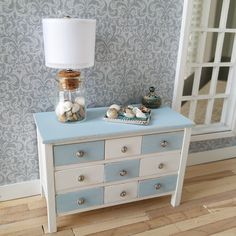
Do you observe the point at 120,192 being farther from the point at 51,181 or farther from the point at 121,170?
the point at 51,181

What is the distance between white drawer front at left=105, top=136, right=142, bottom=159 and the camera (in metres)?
1.63

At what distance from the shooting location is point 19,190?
6.53 feet

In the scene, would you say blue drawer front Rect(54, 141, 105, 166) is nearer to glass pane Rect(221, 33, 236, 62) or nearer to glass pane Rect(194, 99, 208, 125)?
glass pane Rect(194, 99, 208, 125)

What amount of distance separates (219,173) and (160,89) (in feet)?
3.14

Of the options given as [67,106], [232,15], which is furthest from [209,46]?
[67,106]

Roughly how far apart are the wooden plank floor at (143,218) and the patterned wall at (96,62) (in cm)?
28

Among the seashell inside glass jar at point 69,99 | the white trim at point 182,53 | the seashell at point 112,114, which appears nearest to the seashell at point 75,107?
the seashell inside glass jar at point 69,99

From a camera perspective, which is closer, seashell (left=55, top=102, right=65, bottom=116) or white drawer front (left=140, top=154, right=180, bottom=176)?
seashell (left=55, top=102, right=65, bottom=116)

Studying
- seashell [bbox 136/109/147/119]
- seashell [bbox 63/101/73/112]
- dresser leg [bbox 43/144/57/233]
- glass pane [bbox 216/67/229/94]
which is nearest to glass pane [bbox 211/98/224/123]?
glass pane [bbox 216/67/229/94]

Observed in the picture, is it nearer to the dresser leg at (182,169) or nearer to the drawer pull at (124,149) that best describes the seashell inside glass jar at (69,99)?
the drawer pull at (124,149)

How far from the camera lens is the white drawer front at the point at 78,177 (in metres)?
1.60

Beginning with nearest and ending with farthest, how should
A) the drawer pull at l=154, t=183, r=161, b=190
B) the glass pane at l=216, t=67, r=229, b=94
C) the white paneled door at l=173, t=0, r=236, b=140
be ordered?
the drawer pull at l=154, t=183, r=161, b=190 → the white paneled door at l=173, t=0, r=236, b=140 → the glass pane at l=216, t=67, r=229, b=94

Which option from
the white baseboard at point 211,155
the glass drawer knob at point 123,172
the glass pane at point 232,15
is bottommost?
the white baseboard at point 211,155

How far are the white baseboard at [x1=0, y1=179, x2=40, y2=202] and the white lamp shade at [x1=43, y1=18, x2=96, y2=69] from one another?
93cm
